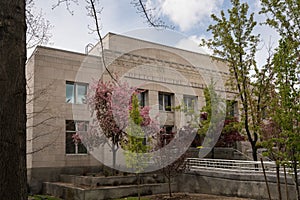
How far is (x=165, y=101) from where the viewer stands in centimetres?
2244

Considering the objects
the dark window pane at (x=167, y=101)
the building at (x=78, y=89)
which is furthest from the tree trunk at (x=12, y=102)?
the dark window pane at (x=167, y=101)

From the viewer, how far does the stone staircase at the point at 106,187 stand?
473 inches

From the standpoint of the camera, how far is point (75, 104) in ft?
60.4

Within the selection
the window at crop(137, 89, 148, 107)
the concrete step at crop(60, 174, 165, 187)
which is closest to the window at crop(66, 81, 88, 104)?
the window at crop(137, 89, 148, 107)

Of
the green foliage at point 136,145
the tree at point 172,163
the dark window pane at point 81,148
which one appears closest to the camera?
the green foliage at point 136,145

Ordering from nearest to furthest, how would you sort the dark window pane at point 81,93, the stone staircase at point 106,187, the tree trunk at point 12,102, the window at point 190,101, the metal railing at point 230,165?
the tree trunk at point 12,102 → the metal railing at point 230,165 → the stone staircase at point 106,187 → the dark window pane at point 81,93 → the window at point 190,101

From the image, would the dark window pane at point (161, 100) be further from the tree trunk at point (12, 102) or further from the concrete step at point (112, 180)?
the tree trunk at point (12, 102)

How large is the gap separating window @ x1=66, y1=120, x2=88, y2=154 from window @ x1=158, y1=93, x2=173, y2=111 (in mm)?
5920

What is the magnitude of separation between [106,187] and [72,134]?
6.12 meters

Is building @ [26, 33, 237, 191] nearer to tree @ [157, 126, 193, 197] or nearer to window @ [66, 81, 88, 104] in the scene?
window @ [66, 81, 88, 104]

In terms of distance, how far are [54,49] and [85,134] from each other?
5.30 metres

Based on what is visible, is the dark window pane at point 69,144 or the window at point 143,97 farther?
the window at point 143,97

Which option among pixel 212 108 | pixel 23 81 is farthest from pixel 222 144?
pixel 23 81

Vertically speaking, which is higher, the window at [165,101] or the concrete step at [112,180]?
the window at [165,101]
